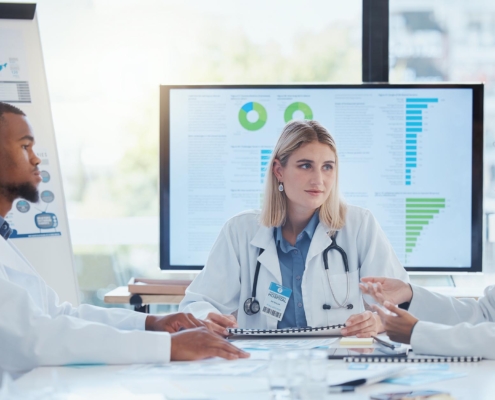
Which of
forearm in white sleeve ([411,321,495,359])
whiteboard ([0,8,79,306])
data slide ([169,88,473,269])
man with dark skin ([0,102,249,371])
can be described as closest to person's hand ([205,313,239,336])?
man with dark skin ([0,102,249,371])

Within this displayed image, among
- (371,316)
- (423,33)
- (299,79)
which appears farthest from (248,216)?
(423,33)

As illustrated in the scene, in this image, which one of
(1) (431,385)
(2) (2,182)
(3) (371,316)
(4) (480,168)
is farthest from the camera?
(4) (480,168)

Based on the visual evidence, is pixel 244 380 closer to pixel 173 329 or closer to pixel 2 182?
pixel 173 329

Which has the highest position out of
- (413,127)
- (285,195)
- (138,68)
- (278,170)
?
(138,68)

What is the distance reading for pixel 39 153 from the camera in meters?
3.54

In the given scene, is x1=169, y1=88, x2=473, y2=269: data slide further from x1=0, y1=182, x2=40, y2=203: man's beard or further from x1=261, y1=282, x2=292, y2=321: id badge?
x1=261, y1=282, x2=292, y2=321: id badge

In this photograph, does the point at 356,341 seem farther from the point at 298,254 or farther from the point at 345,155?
the point at 345,155

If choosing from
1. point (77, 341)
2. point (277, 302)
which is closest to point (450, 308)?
point (277, 302)

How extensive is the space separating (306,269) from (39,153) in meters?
1.74

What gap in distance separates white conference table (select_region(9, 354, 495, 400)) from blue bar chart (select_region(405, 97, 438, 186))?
2077mm

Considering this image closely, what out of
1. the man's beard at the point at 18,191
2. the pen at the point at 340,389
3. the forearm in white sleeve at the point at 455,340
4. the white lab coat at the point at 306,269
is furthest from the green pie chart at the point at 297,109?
the pen at the point at 340,389

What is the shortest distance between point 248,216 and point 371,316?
861mm

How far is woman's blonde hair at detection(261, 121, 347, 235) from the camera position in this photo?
2.70 metres

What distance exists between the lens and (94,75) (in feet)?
12.8
